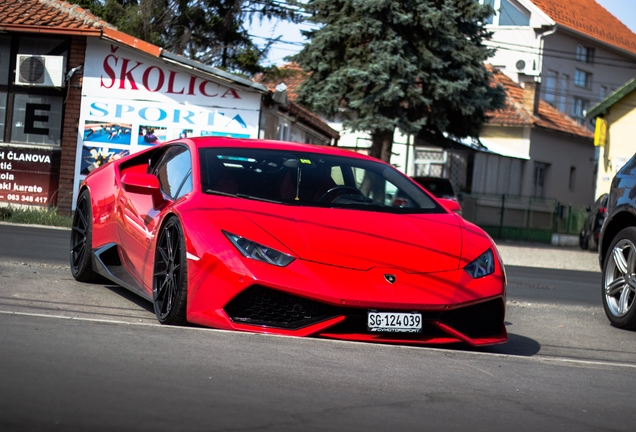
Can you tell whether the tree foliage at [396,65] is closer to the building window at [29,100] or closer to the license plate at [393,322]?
the building window at [29,100]

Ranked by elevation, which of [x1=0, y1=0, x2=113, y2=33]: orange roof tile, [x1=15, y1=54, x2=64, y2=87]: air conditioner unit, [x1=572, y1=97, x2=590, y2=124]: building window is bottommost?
[x1=15, y1=54, x2=64, y2=87]: air conditioner unit

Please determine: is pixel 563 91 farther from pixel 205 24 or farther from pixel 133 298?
pixel 133 298

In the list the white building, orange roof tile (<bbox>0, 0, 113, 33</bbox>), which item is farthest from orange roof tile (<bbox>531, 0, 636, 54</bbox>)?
orange roof tile (<bbox>0, 0, 113, 33</bbox>)

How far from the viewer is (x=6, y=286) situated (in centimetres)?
775

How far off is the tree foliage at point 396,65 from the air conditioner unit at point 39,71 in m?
8.61

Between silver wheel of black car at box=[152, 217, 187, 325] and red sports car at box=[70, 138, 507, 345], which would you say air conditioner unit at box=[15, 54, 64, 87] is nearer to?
red sports car at box=[70, 138, 507, 345]

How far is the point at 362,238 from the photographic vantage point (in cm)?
617

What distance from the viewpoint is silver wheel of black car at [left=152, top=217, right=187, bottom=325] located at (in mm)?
6008

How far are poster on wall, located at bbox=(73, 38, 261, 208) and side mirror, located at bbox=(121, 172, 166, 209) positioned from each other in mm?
15260

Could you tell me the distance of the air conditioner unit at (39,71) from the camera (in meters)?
21.7

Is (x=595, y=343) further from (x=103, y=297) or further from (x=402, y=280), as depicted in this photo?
(x=103, y=297)

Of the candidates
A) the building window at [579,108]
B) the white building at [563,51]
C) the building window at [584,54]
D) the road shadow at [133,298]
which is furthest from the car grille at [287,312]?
the building window at [584,54]

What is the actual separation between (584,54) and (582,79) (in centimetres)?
145

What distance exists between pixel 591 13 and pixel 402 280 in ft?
202
